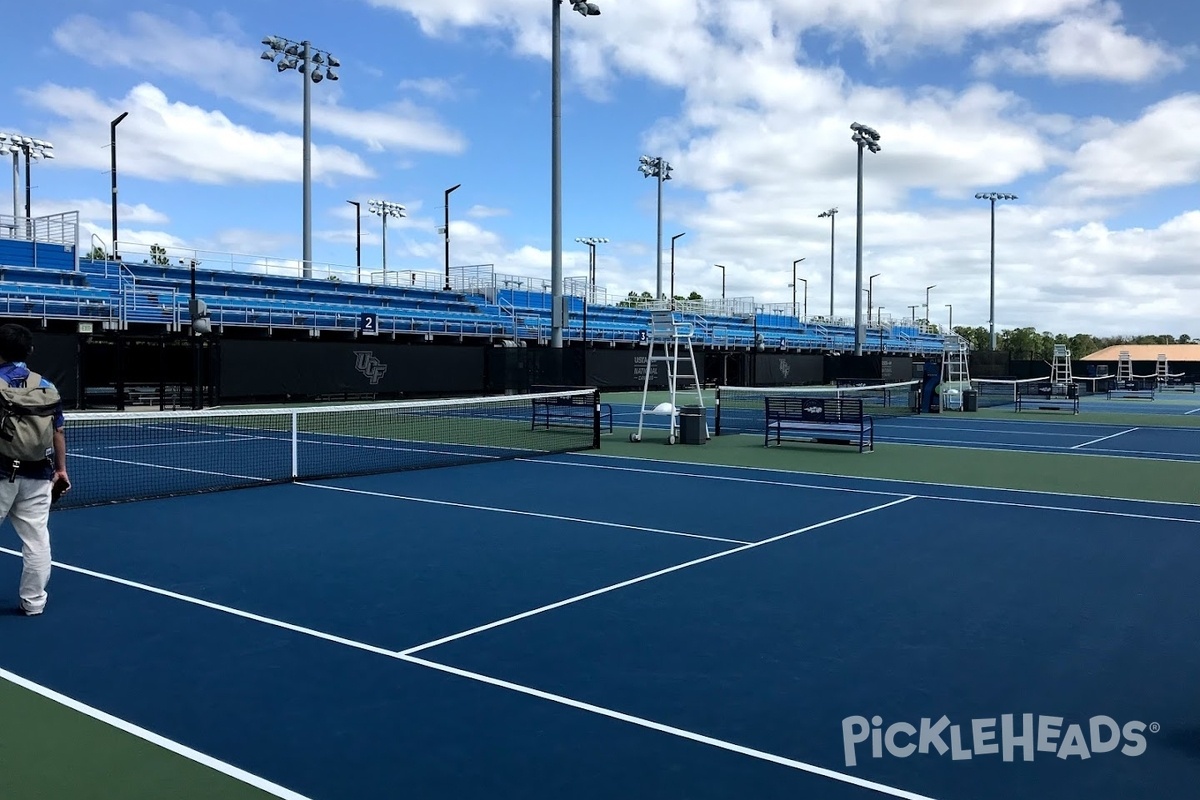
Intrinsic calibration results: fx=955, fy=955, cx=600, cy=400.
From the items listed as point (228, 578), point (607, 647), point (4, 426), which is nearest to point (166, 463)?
point (228, 578)

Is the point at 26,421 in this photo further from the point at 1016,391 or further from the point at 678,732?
the point at 1016,391

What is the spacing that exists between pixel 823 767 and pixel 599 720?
1.07 metres

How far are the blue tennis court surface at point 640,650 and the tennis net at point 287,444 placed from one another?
2418 millimetres

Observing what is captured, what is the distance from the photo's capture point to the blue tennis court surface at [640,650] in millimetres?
4105

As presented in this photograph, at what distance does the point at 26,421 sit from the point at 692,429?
44.7 feet

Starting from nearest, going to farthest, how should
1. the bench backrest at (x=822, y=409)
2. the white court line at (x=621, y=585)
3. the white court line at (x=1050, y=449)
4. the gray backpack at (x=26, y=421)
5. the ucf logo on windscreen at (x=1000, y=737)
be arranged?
the ucf logo on windscreen at (x=1000, y=737)
the white court line at (x=621, y=585)
the gray backpack at (x=26, y=421)
the white court line at (x=1050, y=449)
the bench backrest at (x=822, y=409)

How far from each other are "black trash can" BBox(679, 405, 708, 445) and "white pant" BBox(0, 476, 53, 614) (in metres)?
13.4

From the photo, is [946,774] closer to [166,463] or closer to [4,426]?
[4,426]

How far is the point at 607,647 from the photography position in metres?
5.68

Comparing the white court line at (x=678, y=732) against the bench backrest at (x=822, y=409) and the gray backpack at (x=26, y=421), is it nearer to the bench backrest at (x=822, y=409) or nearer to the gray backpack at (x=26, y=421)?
the gray backpack at (x=26, y=421)

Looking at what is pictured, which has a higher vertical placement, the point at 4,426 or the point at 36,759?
the point at 4,426

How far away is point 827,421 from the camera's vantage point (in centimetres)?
1805

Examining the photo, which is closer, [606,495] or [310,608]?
[310,608]

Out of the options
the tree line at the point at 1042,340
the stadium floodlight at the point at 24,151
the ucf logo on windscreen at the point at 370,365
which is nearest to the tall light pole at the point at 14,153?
the stadium floodlight at the point at 24,151
